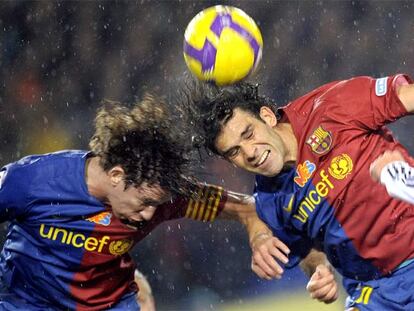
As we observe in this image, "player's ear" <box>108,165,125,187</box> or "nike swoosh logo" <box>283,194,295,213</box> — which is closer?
"player's ear" <box>108,165,125,187</box>

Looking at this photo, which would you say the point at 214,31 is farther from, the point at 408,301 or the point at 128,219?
the point at 408,301

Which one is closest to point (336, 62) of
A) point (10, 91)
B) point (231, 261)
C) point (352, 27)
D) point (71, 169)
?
point (352, 27)

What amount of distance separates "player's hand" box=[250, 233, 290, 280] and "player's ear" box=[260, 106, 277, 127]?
1.59ft

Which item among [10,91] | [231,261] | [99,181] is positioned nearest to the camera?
[99,181]

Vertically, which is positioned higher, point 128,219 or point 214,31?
point 214,31

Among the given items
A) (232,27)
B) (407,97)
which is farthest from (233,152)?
(407,97)

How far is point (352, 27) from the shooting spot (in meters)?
7.27

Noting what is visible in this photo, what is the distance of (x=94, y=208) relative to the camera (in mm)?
3596

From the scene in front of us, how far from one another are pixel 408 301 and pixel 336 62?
3827mm

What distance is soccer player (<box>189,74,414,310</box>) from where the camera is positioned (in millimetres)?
3523

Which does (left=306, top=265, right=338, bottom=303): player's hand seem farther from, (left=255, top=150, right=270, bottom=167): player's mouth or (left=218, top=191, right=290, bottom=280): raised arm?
(left=255, top=150, right=270, bottom=167): player's mouth

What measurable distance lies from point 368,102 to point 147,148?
0.90m

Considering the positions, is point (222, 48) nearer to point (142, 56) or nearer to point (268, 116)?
point (268, 116)

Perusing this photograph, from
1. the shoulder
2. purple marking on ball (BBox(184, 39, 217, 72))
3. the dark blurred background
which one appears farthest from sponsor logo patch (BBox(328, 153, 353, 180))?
the dark blurred background
